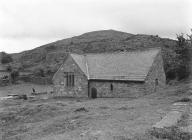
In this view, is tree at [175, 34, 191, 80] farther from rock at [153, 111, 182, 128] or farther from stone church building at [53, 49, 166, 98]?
rock at [153, 111, 182, 128]

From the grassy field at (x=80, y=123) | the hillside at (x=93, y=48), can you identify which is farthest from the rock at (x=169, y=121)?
the hillside at (x=93, y=48)

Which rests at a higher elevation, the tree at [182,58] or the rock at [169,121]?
the tree at [182,58]

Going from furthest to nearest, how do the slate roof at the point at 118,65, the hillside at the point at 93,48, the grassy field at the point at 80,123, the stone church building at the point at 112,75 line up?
the hillside at the point at 93,48 < the slate roof at the point at 118,65 < the stone church building at the point at 112,75 < the grassy field at the point at 80,123

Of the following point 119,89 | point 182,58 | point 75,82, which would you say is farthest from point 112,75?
point 182,58

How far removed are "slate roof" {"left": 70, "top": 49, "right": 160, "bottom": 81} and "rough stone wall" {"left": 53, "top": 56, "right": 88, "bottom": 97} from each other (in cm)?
66

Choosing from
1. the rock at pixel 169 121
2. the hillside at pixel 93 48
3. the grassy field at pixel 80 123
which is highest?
the hillside at pixel 93 48

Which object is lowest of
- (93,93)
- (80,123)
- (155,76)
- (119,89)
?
(80,123)

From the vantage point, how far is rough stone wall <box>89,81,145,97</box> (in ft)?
98.5

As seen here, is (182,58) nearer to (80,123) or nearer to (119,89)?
(119,89)

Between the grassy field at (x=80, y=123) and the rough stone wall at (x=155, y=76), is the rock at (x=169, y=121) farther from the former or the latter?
the rough stone wall at (x=155, y=76)

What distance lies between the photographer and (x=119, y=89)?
31188 mm

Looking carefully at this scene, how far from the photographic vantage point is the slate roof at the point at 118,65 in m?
31.2

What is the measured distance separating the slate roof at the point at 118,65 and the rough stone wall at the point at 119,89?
24.3 inches

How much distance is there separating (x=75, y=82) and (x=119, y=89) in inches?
248
